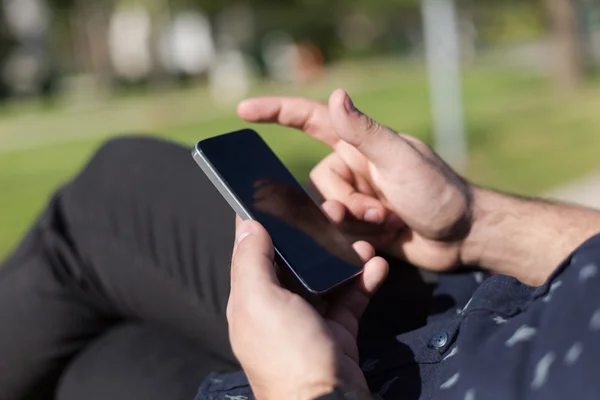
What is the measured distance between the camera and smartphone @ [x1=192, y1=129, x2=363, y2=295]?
1.48 meters

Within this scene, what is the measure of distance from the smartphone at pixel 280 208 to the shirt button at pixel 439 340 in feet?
0.70

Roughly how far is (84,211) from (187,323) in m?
0.48

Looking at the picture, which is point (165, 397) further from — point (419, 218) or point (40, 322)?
point (419, 218)

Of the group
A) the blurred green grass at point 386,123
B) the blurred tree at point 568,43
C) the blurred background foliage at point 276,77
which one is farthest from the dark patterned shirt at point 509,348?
the blurred tree at point 568,43

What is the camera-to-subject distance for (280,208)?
158 cm

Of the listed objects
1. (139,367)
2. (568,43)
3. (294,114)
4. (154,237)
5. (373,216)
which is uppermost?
(294,114)

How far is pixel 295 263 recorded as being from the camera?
147 centimetres

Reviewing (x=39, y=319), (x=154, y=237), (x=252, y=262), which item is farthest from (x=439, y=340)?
(x=39, y=319)

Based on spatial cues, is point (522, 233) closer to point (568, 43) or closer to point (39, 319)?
point (39, 319)

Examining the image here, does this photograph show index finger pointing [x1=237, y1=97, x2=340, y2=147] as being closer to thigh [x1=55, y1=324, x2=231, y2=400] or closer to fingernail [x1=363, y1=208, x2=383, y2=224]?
fingernail [x1=363, y1=208, x2=383, y2=224]

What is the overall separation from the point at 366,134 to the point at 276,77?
23898mm

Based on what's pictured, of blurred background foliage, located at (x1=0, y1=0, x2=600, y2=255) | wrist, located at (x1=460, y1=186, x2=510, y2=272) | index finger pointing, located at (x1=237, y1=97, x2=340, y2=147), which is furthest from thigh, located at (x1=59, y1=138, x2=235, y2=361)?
blurred background foliage, located at (x1=0, y1=0, x2=600, y2=255)

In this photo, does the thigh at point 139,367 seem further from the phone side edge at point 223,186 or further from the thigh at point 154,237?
the phone side edge at point 223,186

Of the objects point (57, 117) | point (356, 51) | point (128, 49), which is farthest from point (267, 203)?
point (128, 49)
